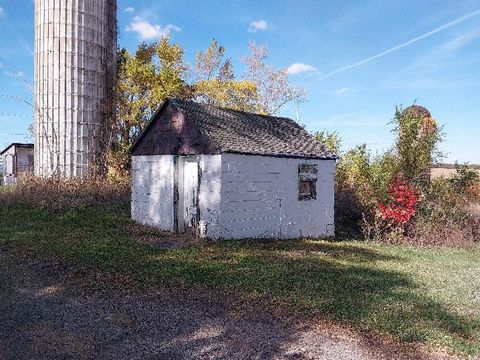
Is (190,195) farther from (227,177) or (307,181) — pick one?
(307,181)

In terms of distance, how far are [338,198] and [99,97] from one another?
1489cm

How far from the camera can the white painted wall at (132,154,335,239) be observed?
13.8m

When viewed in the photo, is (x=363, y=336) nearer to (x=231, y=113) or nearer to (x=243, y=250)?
(x=243, y=250)

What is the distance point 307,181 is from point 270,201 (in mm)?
2394

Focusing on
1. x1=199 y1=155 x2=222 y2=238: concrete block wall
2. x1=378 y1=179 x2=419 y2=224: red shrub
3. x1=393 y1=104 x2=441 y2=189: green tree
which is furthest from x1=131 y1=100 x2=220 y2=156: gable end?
x1=393 y1=104 x2=441 y2=189: green tree

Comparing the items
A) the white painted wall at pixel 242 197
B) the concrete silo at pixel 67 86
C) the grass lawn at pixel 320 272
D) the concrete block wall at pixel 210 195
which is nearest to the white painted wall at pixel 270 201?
the white painted wall at pixel 242 197

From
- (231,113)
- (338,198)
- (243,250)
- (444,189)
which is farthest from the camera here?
(338,198)

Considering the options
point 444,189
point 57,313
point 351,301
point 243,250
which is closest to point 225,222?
point 243,250

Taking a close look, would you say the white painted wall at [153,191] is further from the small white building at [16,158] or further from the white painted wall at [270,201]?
the small white building at [16,158]

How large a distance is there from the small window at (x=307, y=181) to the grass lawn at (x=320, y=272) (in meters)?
2.21

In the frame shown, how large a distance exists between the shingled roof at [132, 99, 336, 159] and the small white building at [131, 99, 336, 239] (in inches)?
1.8

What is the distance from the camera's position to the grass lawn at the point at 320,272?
22.5 ft

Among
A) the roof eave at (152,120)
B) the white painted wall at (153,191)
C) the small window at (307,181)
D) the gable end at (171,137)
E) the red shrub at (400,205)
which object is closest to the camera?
the gable end at (171,137)

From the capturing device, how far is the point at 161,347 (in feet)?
18.2
